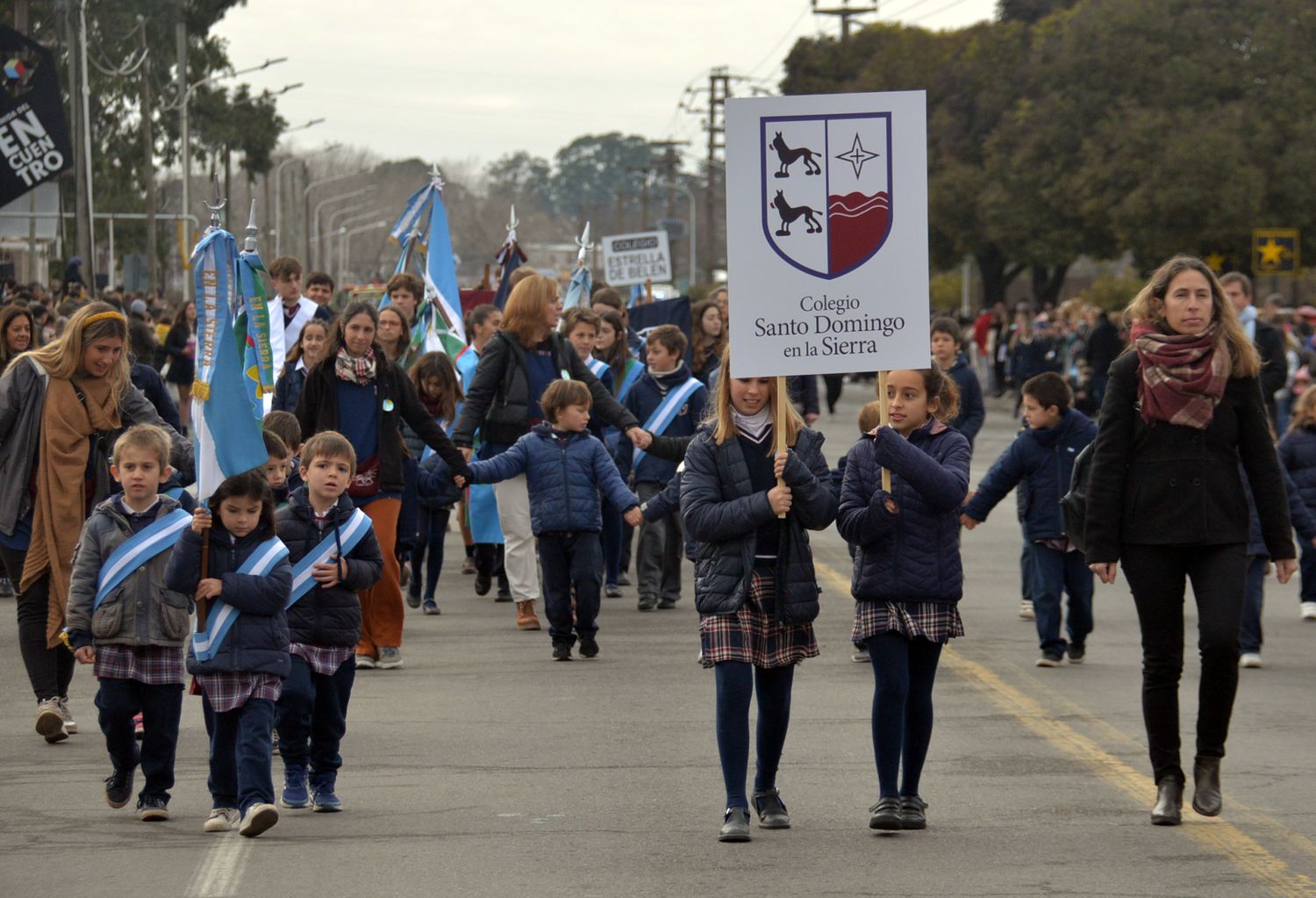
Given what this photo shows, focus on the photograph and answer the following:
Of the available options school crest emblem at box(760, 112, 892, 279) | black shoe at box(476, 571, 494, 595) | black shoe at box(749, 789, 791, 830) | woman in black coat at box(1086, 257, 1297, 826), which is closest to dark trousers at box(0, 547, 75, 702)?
black shoe at box(749, 789, 791, 830)

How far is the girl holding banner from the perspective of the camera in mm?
10266

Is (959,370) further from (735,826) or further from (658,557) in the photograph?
(735,826)

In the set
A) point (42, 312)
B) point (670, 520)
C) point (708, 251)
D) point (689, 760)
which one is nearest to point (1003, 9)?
point (708, 251)

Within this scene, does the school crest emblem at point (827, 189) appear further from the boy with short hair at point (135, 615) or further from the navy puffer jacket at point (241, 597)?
the boy with short hair at point (135, 615)

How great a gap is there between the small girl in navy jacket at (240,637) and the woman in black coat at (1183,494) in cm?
280

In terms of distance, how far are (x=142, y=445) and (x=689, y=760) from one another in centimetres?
254

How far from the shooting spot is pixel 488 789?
791 centimetres

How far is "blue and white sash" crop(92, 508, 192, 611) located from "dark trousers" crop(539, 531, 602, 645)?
3.89 metres

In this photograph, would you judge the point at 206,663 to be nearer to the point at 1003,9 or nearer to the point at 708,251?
the point at 1003,9

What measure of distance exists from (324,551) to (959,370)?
6595 millimetres

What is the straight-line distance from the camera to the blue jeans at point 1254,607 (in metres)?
11.0

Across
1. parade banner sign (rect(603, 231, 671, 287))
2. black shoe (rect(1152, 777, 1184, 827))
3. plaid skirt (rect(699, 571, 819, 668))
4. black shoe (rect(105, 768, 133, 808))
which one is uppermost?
parade banner sign (rect(603, 231, 671, 287))

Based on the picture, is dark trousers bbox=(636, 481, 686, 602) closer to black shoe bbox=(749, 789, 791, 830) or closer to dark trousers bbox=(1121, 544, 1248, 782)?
black shoe bbox=(749, 789, 791, 830)

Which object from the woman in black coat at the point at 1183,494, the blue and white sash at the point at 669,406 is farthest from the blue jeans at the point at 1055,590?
the woman in black coat at the point at 1183,494
